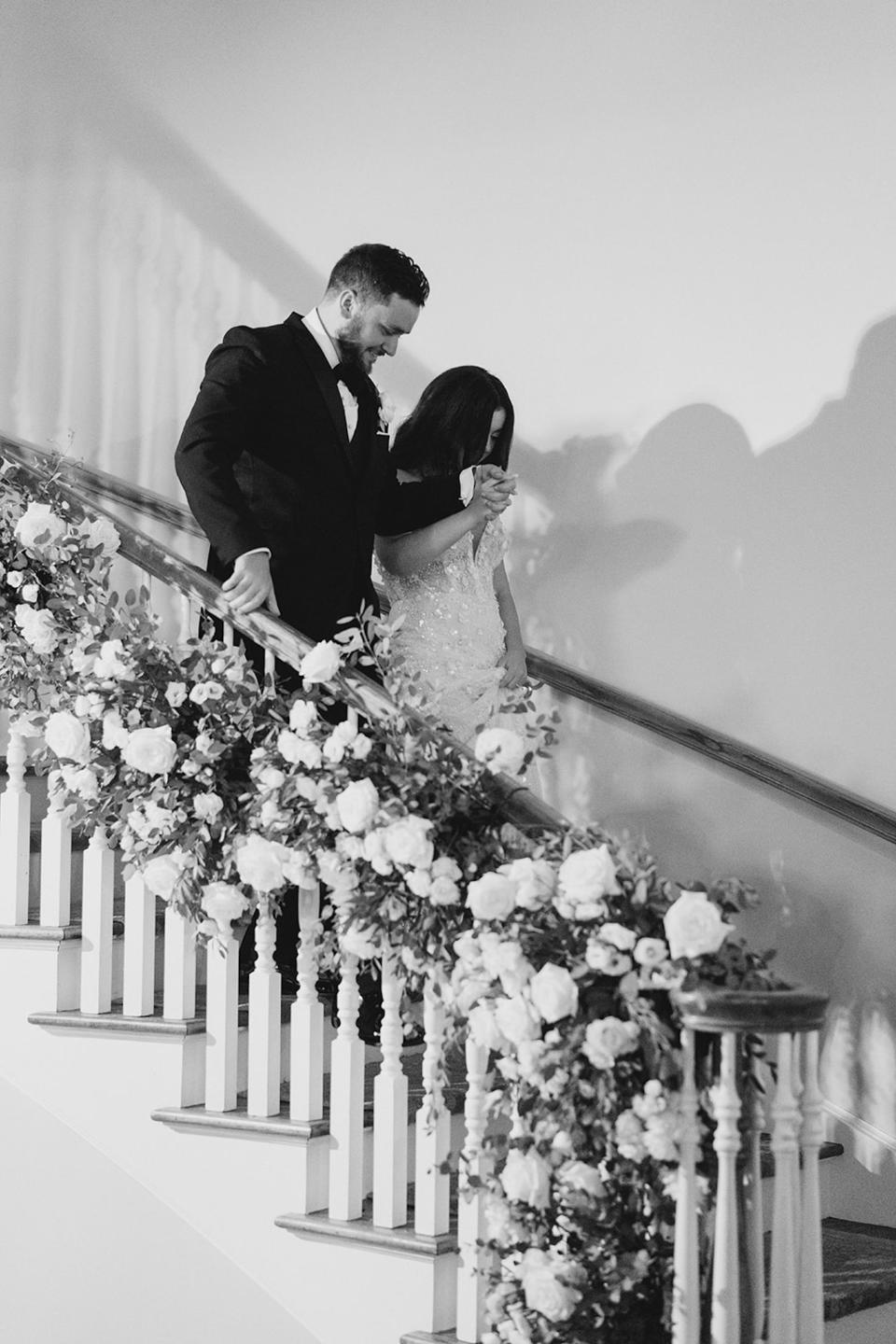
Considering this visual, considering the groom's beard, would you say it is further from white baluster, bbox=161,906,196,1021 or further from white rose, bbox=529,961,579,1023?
white rose, bbox=529,961,579,1023

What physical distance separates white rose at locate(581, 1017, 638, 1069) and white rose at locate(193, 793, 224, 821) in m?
0.86

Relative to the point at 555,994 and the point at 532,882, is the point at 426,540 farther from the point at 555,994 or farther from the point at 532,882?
the point at 555,994

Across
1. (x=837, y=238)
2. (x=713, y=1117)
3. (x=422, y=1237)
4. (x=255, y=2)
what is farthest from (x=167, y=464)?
(x=713, y=1117)

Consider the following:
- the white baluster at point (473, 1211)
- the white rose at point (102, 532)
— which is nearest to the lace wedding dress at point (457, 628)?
the white rose at point (102, 532)

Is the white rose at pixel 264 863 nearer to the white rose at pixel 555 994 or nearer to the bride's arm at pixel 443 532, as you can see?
the white rose at pixel 555 994

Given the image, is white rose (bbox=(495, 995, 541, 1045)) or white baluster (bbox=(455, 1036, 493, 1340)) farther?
white baluster (bbox=(455, 1036, 493, 1340))

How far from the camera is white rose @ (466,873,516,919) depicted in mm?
2051

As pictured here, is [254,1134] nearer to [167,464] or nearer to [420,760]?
[420,760]

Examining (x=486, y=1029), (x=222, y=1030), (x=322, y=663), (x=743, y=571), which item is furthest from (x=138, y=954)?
(x=743, y=571)

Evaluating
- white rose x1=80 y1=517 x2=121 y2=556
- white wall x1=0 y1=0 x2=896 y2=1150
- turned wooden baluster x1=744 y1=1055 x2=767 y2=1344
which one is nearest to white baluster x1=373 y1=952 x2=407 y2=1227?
turned wooden baluster x1=744 y1=1055 x2=767 y2=1344

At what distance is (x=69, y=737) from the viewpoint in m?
2.61

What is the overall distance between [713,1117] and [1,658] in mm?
1644

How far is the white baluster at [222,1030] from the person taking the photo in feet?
8.71

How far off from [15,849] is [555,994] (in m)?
1.42
